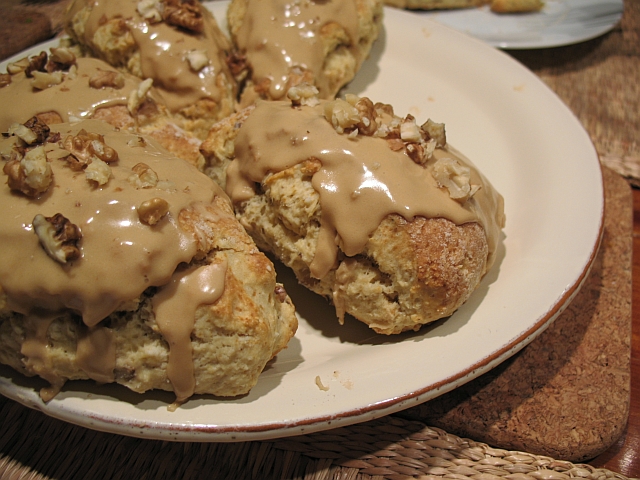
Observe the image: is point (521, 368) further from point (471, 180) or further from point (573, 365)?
point (471, 180)

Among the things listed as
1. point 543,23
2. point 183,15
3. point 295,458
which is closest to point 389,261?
point 295,458

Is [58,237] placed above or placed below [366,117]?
below

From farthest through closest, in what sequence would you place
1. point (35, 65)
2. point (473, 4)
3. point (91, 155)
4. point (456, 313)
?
1. point (473, 4)
2. point (35, 65)
3. point (456, 313)
4. point (91, 155)

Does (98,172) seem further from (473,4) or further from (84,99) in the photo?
(473,4)

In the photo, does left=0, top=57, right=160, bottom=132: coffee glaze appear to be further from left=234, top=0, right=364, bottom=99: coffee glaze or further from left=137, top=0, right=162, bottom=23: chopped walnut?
left=234, top=0, right=364, bottom=99: coffee glaze

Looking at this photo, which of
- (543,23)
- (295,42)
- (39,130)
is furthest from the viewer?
(543,23)

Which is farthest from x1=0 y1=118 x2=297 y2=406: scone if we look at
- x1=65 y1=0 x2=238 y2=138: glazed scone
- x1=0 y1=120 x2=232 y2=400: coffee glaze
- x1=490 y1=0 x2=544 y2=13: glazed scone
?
x1=490 y1=0 x2=544 y2=13: glazed scone
